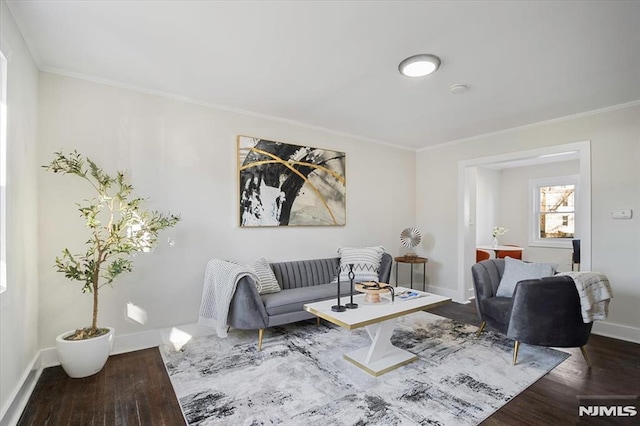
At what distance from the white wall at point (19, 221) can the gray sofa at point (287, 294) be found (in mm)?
1556

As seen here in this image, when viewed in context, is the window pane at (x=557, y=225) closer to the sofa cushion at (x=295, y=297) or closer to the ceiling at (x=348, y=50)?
the ceiling at (x=348, y=50)

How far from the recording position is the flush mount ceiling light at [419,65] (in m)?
2.50

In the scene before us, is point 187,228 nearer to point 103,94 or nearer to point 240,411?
point 103,94

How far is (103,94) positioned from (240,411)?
3.04 m

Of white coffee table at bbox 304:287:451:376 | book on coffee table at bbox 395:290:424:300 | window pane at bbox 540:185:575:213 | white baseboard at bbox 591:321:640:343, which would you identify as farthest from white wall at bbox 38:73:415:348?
window pane at bbox 540:185:575:213

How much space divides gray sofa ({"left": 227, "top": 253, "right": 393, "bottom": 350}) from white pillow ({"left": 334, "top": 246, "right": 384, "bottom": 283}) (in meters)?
0.11

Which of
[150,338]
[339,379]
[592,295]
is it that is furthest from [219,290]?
[592,295]

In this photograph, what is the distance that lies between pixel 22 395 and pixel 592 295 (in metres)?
4.37

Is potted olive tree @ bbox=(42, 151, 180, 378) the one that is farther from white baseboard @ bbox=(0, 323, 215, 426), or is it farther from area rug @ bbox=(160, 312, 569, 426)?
area rug @ bbox=(160, 312, 569, 426)

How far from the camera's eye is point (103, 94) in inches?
118

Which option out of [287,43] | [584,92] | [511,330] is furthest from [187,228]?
[584,92]

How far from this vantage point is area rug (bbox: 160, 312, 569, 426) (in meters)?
2.09

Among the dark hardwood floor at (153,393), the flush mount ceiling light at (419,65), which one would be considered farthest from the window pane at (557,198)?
the flush mount ceiling light at (419,65)

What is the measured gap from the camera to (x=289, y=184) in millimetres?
4125
